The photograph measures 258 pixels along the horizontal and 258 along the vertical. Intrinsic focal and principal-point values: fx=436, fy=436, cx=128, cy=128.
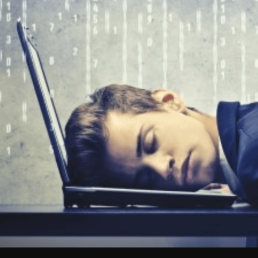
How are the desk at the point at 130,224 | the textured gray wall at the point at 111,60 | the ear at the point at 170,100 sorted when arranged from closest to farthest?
the desk at the point at 130,224 < the ear at the point at 170,100 < the textured gray wall at the point at 111,60

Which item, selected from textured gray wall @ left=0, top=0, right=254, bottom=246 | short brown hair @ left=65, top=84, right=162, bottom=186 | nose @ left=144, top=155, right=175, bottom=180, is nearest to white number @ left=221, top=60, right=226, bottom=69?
textured gray wall @ left=0, top=0, right=254, bottom=246

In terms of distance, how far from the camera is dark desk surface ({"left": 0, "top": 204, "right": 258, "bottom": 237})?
47 centimetres

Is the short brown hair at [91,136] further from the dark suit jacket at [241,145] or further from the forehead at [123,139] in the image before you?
the dark suit jacket at [241,145]

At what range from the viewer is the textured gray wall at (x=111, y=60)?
152 cm

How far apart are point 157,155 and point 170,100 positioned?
10.8 inches

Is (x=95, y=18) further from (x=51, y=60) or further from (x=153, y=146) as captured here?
(x=153, y=146)

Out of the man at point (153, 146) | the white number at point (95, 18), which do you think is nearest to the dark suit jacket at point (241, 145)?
the man at point (153, 146)

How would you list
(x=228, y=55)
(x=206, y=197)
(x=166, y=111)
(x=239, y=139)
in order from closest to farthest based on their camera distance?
1. (x=206, y=197)
2. (x=239, y=139)
3. (x=166, y=111)
4. (x=228, y=55)

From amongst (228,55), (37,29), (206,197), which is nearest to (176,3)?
(228,55)

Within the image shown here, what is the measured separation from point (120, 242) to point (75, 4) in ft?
2.90

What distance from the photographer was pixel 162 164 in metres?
0.80

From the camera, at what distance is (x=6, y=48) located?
5.06ft

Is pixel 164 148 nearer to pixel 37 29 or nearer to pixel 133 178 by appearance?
pixel 133 178

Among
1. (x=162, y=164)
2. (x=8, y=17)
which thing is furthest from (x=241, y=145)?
(x=8, y=17)
